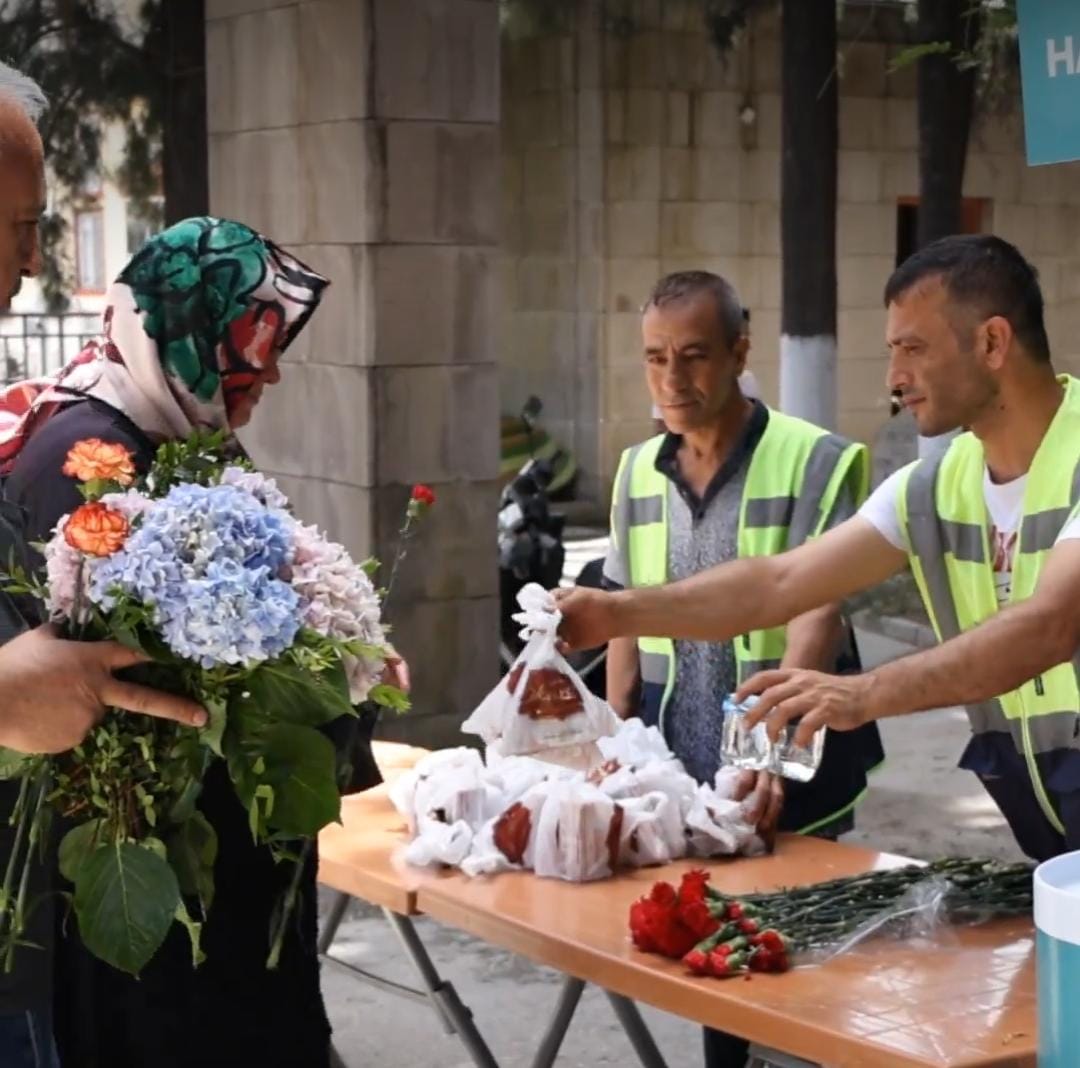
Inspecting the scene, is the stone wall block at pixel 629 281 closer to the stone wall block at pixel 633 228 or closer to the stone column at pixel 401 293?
the stone wall block at pixel 633 228

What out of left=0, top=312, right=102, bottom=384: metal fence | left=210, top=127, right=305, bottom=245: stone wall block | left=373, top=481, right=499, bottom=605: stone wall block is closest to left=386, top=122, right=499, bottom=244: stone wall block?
left=210, top=127, right=305, bottom=245: stone wall block

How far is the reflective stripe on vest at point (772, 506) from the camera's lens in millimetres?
3990

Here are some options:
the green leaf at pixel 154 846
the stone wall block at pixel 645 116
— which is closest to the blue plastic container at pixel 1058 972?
the green leaf at pixel 154 846

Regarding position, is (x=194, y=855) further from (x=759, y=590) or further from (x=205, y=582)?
(x=759, y=590)

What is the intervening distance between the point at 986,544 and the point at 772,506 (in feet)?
2.30

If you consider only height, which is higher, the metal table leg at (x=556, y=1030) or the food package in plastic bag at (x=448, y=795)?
the food package in plastic bag at (x=448, y=795)

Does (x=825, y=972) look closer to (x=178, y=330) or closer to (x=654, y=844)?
(x=654, y=844)

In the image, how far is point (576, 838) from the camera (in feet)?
11.3

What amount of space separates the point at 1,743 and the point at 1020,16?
8.09 ft

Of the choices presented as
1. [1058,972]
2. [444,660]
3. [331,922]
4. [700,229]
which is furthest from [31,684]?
[700,229]

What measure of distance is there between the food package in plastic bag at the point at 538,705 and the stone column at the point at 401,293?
11.2ft

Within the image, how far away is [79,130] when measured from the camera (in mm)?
9359

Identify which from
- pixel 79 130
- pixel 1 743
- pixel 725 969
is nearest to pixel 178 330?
pixel 1 743

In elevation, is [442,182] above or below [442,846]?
above
